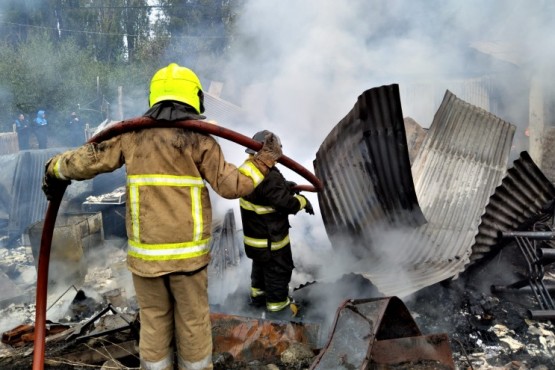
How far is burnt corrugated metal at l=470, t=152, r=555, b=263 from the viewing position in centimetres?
368

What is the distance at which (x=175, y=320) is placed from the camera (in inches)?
101

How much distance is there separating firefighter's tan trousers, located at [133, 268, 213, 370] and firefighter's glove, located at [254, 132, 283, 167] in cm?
70

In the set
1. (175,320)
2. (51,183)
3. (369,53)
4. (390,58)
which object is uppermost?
(369,53)

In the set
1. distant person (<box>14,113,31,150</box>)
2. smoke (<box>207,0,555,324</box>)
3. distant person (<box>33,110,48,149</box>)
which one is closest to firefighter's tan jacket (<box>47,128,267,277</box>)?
smoke (<box>207,0,555,324</box>)

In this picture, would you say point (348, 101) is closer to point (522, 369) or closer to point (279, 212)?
point (279, 212)

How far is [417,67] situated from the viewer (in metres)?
11.0

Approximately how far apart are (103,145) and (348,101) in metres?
9.42

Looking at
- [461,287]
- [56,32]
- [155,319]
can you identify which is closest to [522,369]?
[461,287]

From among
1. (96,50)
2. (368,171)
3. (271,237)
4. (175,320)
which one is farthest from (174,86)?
(96,50)

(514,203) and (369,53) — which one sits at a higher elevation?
(369,53)

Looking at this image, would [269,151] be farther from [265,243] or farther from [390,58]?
[390,58]

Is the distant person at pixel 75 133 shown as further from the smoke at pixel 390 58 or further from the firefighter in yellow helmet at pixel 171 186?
the firefighter in yellow helmet at pixel 171 186

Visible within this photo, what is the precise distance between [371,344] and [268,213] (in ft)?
5.83

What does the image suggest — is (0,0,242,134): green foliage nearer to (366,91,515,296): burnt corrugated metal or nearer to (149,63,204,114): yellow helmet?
(366,91,515,296): burnt corrugated metal
